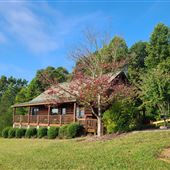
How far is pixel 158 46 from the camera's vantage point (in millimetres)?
37219

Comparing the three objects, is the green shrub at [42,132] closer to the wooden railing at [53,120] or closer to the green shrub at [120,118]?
the wooden railing at [53,120]

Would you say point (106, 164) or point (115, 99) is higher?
point (115, 99)

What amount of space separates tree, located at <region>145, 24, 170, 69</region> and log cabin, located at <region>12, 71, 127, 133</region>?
8.14 metres

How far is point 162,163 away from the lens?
10.6 meters

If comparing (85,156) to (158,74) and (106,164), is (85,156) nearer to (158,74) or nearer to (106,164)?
(106,164)

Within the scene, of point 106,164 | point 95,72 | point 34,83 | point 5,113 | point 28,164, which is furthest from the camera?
point 34,83

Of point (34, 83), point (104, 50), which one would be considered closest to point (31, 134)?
point (104, 50)

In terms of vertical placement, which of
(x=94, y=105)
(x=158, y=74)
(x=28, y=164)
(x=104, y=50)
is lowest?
(x=28, y=164)

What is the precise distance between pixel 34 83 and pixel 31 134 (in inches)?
886

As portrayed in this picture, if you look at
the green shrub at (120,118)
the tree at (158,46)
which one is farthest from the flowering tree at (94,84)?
the tree at (158,46)

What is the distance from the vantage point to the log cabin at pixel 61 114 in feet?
82.8

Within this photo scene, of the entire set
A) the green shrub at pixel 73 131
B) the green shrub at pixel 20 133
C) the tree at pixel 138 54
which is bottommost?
the green shrub at pixel 20 133

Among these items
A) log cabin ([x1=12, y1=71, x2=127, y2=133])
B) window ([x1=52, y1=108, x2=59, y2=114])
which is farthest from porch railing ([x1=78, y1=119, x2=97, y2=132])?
window ([x1=52, y1=108, x2=59, y2=114])

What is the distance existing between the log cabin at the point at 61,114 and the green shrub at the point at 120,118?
3594 mm
